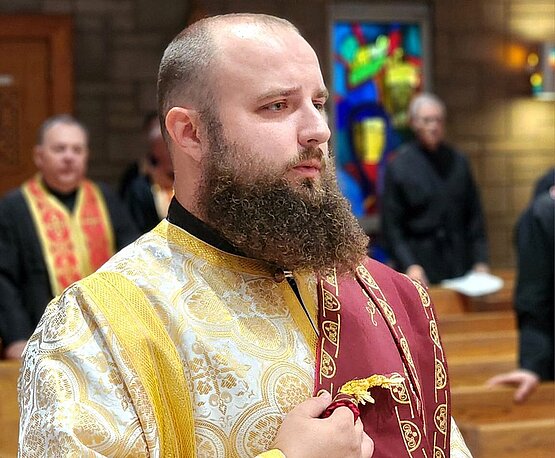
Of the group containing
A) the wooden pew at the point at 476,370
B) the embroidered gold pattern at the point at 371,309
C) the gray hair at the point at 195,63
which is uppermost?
the gray hair at the point at 195,63

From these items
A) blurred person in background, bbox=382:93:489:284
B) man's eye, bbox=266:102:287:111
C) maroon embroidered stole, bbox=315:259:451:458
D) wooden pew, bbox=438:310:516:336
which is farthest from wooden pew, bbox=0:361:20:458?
blurred person in background, bbox=382:93:489:284

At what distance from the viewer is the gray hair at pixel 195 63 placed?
1.78 metres

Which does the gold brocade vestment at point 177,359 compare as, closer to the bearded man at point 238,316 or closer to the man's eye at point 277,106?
the bearded man at point 238,316

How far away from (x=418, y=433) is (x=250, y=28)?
681mm

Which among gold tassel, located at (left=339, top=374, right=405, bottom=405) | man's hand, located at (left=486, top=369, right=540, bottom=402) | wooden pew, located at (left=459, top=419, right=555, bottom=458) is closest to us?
gold tassel, located at (left=339, top=374, right=405, bottom=405)

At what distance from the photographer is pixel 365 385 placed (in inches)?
68.6

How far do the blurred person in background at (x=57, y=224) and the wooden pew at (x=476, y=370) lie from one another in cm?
166

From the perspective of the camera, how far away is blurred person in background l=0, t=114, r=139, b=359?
17.2 feet


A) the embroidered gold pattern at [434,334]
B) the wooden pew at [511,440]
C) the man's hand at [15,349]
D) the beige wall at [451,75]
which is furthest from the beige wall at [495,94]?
the embroidered gold pattern at [434,334]

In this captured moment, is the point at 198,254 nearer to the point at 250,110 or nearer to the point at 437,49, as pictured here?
the point at 250,110

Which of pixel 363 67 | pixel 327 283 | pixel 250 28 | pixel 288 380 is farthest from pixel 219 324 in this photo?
pixel 363 67

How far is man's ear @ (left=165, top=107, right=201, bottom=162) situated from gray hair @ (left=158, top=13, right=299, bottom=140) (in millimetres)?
17

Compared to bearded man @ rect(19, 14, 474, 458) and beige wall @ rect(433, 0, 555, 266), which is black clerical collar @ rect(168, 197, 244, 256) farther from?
beige wall @ rect(433, 0, 555, 266)

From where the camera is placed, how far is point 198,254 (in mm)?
1804
